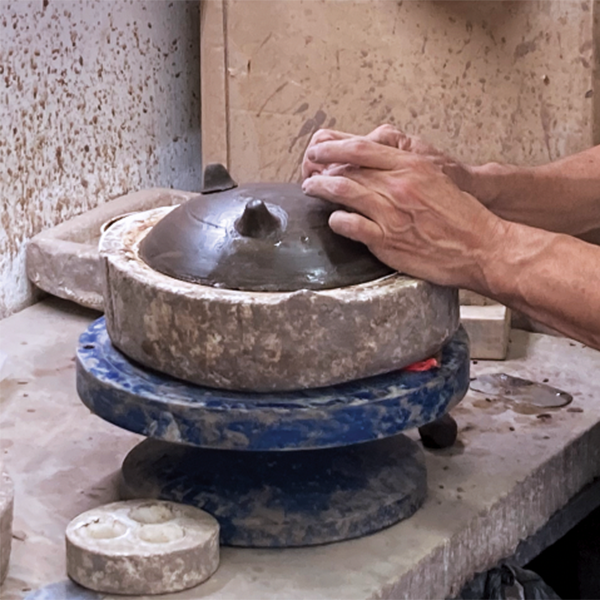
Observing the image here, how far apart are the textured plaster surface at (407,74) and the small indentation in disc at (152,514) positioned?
168 centimetres

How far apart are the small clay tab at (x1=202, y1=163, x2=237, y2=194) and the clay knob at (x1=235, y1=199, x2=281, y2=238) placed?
8.6 inches

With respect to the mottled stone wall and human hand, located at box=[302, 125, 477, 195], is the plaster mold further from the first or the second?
human hand, located at box=[302, 125, 477, 195]

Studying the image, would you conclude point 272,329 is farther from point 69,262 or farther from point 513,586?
point 69,262

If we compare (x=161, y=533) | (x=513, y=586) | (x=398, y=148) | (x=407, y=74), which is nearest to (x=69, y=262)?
(x=407, y=74)

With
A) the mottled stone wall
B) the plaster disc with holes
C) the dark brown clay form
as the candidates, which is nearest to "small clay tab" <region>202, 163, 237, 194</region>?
the dark brown clay form

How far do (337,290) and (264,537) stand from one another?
521 millimetres

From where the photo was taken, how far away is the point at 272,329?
187 cm

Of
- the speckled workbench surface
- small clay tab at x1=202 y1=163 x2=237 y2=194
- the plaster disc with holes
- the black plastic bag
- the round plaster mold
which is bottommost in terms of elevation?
the black plastic bag

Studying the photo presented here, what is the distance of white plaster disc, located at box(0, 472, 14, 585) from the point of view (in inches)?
74.3

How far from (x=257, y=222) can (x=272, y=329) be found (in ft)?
0.78

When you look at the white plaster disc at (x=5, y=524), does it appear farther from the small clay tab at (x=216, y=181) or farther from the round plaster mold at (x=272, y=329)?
the small clay tab at (x=216, y=181)

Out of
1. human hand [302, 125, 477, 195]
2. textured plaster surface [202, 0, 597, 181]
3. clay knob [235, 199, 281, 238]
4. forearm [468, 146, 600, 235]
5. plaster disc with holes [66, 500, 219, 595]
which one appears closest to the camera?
plaster disc with holes [66, 500, 219, 595]

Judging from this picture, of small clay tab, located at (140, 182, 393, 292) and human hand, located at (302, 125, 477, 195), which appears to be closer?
small clay tab, located at (140, 182, 393, 292)

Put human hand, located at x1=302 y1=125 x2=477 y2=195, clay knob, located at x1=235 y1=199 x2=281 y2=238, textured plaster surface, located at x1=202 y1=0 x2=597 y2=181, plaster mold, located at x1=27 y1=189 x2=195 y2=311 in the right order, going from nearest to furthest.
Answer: clay knob, located at x1=235 y1=199 x2=281 y2=238
human hand, located at x1=302 y1=125 x2=477 y2=195
textured plaster surface, located at x1=202 y1=0 x2=597 y2=181
plaster mold, located at x1=27 y1=189 x2=195 y2=311
